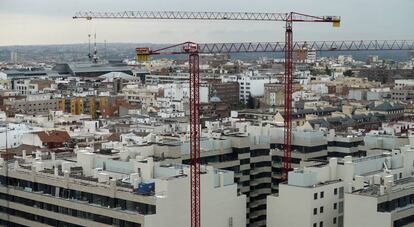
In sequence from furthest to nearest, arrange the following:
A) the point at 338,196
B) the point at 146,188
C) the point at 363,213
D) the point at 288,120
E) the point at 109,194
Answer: the point at 288,120
the point at 338,196
the point at 109,194
the point at 146,188
the point at 363,213

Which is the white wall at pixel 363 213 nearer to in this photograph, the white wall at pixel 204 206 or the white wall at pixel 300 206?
the white wall at pixel 300 206

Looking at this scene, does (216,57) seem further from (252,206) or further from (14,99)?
(252,206)

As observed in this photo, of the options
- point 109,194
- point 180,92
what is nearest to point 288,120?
point 109,194

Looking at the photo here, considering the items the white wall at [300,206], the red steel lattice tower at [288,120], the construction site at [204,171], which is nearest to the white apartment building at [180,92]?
the construction site at [204,171]

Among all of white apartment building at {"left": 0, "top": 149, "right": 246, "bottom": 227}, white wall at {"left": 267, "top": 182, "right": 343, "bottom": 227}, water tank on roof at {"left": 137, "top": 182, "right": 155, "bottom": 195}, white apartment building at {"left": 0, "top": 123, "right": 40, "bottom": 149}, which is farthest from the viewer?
white apartment building at {"left": 0, "top": 123, "right": 40, "bottom": 149}

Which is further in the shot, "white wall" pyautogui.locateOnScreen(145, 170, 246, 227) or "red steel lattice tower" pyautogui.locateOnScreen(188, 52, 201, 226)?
"red steel lattice tower" pyautogui.locateOnScreen(188, 52, 201, 226)

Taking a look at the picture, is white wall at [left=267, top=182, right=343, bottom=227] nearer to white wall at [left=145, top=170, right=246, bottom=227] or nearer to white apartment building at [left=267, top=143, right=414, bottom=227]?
white apartment building at [left=267, top=143, right=414, bottom=227]

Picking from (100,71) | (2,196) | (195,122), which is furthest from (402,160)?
(100,71)

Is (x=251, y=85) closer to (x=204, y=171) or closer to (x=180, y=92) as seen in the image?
(x=180, y=92)

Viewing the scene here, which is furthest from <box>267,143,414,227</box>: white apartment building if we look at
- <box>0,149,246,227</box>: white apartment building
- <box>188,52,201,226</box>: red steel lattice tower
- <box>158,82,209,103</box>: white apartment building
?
<box>158,82,209,103</box>: white apartment building
